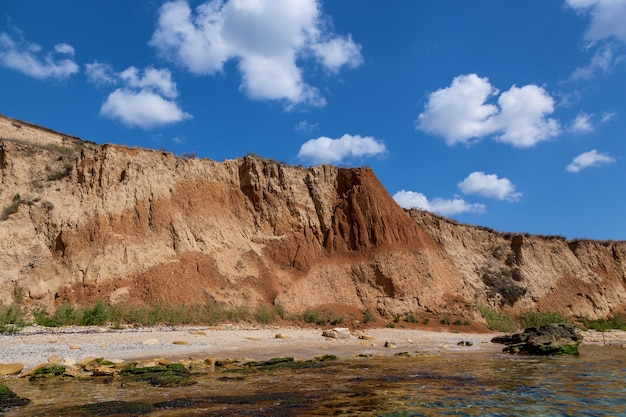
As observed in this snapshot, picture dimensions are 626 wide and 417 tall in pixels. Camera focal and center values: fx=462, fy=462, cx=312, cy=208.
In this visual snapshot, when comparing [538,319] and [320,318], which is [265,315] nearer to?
[320,318]

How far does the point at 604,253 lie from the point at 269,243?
30.7 metres

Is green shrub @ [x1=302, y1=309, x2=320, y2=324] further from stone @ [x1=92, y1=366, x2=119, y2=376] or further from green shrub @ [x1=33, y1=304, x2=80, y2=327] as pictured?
stone @ [x1=92, y1=366, x2=119, y2=376]

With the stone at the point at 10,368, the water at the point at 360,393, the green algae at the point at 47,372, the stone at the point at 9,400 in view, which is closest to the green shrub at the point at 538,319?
the water at the point at 360,393

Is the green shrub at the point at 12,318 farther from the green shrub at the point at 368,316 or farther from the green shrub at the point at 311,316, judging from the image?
the green shrub at the point at 368,316

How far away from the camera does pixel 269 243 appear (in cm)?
2933

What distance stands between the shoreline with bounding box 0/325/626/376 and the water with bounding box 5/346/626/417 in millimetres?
2852

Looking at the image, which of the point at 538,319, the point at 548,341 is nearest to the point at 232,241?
the point at 548,341

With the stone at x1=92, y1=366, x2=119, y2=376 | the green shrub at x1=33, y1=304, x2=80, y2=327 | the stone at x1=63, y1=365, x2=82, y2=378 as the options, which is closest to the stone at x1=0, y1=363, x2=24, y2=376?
the stone at x1=63, y1=365, x2=82, y2=378

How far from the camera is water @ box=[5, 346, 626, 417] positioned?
7469 millimetres

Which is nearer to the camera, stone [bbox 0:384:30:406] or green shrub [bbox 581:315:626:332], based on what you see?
stone [bbox 0:384:30:406]

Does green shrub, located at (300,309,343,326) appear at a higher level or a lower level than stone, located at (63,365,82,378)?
higher

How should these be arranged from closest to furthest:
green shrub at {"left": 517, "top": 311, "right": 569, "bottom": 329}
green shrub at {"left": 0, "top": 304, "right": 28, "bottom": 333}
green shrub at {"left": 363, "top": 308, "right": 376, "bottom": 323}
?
green shrub at {"left": 0, "top": 304, "right": 28, "bottom": 333}, green shrub at {"left": 363, "top": 308, "right": 376, "bottom": 323}, green shrub at {"left": 517, "top": 311, "right": 569, "bottom": 329}

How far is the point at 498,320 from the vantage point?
97.1 ft

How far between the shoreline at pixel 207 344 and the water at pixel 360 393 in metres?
2.85
